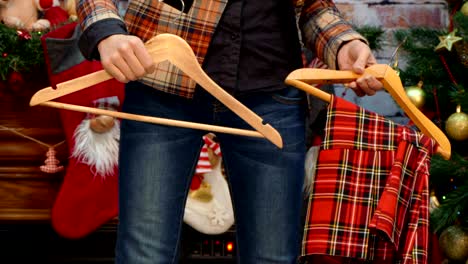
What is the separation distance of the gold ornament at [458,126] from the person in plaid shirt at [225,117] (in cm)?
78

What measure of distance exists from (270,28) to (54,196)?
1.16m

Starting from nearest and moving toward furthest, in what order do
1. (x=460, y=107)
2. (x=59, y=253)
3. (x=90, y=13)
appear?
(x=90, y=13) → (x=460, y=107) → (x=59, y=253)

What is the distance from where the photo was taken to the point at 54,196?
79.6 inches

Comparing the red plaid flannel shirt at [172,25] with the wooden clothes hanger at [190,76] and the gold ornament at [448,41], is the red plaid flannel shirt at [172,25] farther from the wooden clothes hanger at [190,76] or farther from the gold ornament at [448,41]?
the gold ornament at [448,41]

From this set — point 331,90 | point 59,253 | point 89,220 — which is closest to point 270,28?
point 331,90

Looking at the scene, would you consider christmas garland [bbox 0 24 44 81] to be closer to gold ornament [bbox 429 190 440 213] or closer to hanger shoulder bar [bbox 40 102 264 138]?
hanger shoulder bar [bbox 40 102 264 138]

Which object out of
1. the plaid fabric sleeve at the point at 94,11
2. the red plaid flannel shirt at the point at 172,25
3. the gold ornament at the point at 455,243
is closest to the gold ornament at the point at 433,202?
the gold ornament at the point at 455,243

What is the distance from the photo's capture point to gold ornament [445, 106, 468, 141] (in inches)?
70.7

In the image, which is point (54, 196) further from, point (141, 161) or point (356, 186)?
point (356, 186)

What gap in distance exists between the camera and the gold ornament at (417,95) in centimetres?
189

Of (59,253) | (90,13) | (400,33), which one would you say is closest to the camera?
(90,13)

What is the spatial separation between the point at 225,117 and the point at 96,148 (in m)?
0.91

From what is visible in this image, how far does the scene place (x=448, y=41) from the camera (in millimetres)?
1840

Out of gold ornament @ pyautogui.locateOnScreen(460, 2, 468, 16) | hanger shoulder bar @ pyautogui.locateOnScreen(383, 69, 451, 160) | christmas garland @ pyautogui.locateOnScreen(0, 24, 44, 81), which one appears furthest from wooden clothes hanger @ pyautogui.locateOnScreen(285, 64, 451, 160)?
christmas garland @ pyautogui.locateOnScreen(0, 24, 44, 81)
